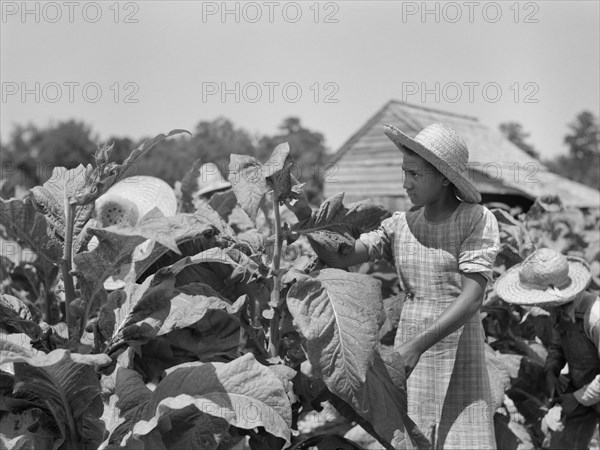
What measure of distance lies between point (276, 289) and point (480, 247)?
2.18 feet

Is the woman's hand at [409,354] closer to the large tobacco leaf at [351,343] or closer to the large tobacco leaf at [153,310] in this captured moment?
the large tobacco leaf at [351,343]

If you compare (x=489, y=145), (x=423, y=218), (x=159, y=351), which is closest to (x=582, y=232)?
(x=423, y=218)

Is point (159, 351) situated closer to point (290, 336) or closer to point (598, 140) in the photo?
point (290, 336)

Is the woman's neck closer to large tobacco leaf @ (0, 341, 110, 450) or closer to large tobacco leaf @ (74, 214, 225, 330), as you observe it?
large tobacco leaf @ (74, 214, 225, 330)

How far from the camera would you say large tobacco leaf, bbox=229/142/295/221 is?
2482 mm

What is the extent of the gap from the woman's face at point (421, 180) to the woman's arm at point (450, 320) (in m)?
0.28

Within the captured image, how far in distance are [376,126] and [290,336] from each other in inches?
503

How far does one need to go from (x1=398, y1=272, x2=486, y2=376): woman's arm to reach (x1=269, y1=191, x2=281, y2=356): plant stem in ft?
1.37

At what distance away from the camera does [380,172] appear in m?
14.7

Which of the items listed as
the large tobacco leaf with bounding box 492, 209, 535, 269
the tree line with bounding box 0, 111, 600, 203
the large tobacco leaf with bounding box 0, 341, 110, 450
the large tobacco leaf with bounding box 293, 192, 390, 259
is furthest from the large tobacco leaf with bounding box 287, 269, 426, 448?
the tree line with bounding box 0, 111, 600, 203

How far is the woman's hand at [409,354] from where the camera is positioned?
2.56 metres

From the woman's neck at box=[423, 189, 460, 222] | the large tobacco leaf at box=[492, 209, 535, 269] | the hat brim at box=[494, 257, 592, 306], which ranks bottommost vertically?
the large tobacco leaf at box=[492, 209, 535, 269]

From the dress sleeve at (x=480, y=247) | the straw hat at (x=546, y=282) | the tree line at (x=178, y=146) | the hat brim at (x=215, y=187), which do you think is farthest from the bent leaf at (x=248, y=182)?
the tree line at (x=178, y=146)

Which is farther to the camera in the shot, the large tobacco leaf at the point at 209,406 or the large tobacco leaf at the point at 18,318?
the large tobacco leaf at the point at 18,318
